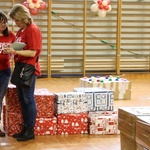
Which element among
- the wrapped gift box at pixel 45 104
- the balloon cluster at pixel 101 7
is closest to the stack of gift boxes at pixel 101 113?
the wrapped gift box at pixel 45 104

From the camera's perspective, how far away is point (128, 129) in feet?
10.4

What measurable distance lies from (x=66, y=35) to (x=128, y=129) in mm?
7982

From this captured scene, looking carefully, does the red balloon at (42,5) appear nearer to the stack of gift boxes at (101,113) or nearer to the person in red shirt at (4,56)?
the stack of gift boxes at (101,113)

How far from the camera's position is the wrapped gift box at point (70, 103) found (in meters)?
4.58

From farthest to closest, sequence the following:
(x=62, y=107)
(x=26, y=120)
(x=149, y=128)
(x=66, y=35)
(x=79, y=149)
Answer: (x=66, y=35)
(x=62, y=107)
(x=26, y=120)
(x=79, y=149)
(x=149, y=128)

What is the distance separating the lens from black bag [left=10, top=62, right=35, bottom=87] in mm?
4160

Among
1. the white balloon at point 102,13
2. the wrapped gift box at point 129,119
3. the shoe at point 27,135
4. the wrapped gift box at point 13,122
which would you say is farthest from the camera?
the white balloon at point 102,13

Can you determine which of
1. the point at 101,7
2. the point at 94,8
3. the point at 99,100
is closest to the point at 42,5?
the point at 94,8

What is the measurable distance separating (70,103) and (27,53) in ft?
2.85

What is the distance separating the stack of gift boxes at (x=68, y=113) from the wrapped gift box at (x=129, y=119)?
132 cm

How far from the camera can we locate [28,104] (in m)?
4.26

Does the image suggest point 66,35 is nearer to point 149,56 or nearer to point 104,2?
point 104,2

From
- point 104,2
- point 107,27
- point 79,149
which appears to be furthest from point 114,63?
point 79,149

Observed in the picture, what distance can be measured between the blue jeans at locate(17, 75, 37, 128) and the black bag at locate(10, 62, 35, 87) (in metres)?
0.07
